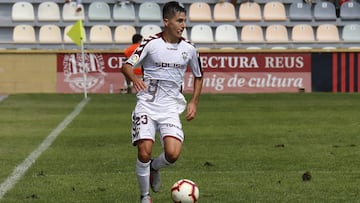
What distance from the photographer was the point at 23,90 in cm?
2370

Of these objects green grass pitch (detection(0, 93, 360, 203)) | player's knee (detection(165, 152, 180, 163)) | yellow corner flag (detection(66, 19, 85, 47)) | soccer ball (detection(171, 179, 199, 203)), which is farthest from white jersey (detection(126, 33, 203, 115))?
yellow corner flag (detection(66, 19, 85, 47))

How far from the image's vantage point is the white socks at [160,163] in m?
8.35

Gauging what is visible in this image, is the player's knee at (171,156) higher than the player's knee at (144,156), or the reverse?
→ the player's knee at (144,156)

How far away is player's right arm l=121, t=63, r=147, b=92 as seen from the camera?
312 inches

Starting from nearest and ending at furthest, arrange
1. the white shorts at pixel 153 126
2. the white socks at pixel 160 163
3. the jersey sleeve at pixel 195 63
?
the white shorts at pixel 153 126 < the white socks at pixel 160 163 < the jersey sleeve at pixel 195 63

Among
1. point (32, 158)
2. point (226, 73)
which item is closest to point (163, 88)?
point (32, 158)

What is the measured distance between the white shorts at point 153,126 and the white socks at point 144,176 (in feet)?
0.80

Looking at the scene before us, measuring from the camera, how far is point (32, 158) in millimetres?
11648

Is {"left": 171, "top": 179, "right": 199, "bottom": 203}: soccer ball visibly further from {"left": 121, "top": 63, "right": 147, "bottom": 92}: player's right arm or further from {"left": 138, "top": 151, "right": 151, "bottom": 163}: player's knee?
{"left": 121, "top": 63, "right": 147, "bottom": 92}: player's right arm

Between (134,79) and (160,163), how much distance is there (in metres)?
0.97

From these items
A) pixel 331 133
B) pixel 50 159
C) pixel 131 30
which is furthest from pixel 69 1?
pixel 50 159

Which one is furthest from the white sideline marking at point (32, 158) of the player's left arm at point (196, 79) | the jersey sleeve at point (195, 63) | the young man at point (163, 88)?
the jersey sleeve at point (195, 63)

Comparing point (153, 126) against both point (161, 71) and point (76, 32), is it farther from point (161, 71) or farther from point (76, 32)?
point (76, 32)

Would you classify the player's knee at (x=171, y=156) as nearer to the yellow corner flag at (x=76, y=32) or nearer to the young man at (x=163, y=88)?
the young man at (x=163, y=88)
